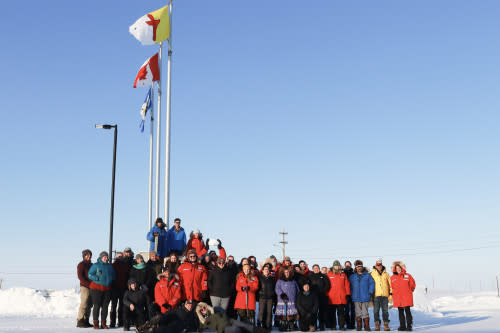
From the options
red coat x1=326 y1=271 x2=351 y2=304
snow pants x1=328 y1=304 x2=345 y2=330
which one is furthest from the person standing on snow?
snow pants x1=328 y1=304 x2=345 y2=330

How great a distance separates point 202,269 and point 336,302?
4.11 meters

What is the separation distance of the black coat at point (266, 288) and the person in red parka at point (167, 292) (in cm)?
216

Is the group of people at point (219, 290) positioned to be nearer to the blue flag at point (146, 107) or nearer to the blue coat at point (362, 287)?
the blue coat at point (362, 287)

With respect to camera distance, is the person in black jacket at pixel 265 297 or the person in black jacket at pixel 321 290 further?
the person in black jacket at pixel 321 290

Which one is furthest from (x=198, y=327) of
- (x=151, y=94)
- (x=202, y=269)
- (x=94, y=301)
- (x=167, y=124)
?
(x=151, y=94)

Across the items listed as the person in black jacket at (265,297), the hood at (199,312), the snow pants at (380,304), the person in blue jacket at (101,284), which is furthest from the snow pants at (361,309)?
the person in blue jacket at (101,284)

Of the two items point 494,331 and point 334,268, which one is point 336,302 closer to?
point 334,268

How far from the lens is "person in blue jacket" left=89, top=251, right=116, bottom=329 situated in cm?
1396

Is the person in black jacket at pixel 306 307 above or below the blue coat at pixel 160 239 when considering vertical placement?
below

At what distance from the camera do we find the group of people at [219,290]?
13.0 m

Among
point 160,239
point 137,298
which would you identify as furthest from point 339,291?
point 137,298

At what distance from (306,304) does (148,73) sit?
12.6 metres

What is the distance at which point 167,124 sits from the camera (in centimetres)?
2148

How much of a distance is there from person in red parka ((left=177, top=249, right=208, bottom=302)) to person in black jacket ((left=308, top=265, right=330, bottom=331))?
334 centimetres
